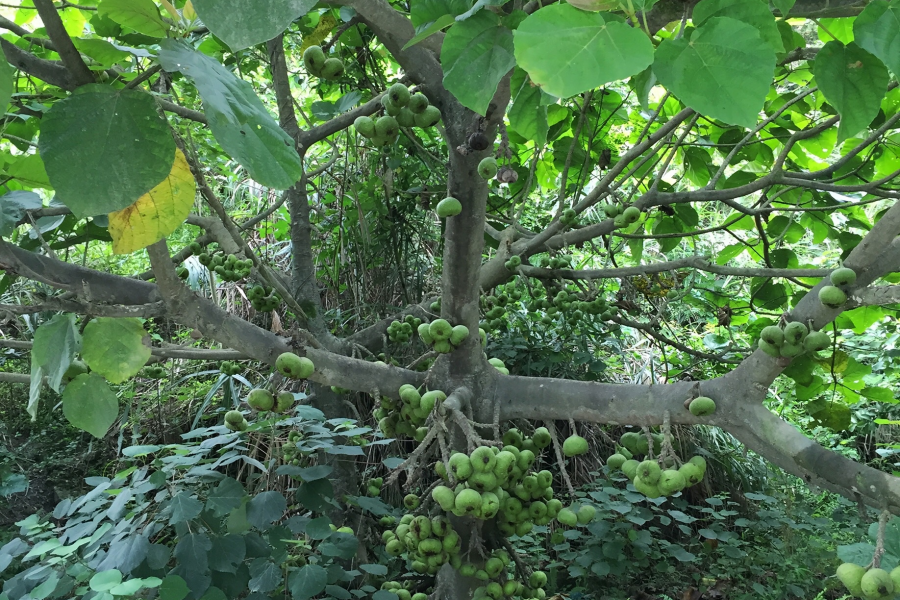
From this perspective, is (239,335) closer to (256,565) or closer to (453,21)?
(256,565)

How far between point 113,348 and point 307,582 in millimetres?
1130

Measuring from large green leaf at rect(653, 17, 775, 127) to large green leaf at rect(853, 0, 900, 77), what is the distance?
309 mm

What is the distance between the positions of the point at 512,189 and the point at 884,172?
1.91m

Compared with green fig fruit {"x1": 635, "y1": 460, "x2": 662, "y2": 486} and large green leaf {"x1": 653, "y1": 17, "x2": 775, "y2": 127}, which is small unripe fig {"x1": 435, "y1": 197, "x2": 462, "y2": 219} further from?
large green leaf {"x1": 653, "y1": 17, "x2": 775, "y2": 127}

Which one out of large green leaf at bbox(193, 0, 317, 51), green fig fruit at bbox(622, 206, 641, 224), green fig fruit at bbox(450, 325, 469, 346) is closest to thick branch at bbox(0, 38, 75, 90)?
large green leaf at bbox(193, 0, 317, 51)

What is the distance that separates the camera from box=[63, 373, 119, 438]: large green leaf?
54.7 inches

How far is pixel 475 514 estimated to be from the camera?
1701mm

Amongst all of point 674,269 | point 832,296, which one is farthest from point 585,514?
point 674,269

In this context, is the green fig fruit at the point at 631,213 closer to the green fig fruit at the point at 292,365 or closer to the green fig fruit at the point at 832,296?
the green fig fruit at the point at 832,296

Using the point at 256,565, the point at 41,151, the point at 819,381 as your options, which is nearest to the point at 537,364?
the point at 819,381

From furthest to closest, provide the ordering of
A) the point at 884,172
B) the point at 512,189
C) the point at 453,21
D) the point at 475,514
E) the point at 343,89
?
the point at 512,189, the point at 343,89, the point at 884,172, the point at 475,514, the point at 453,21

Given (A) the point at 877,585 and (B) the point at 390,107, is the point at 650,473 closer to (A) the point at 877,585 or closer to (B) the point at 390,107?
(A) the point at 877,585

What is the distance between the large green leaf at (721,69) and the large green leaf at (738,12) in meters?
0.10

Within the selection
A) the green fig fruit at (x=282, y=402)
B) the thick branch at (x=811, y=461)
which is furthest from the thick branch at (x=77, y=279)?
the thick branch at (x=811, y=461)
